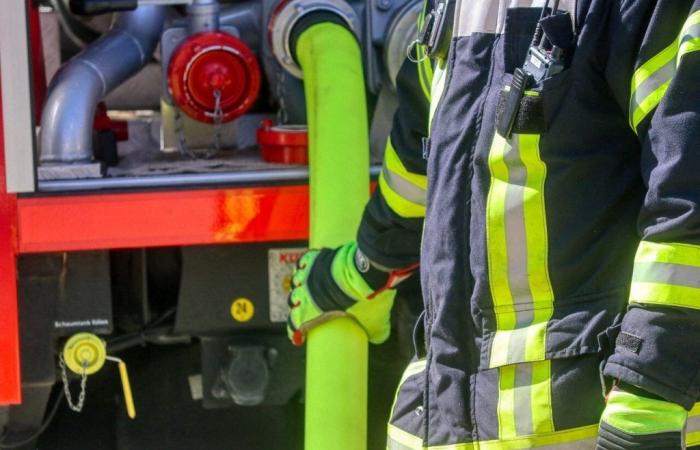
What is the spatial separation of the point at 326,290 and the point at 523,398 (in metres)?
0.71

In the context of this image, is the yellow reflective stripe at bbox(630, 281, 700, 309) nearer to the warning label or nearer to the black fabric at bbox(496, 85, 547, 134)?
the black fabric at bbox(496, 85, 547, 134)

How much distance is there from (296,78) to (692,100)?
1462 millimetres

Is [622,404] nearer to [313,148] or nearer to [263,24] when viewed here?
[313,148]

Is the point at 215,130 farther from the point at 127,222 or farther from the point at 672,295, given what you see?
the point at 672,295

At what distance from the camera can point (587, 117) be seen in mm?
1623

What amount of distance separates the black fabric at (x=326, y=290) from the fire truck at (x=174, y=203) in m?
0.18

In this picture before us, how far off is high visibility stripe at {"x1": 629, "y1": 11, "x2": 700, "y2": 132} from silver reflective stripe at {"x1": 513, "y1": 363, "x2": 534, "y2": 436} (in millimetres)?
387

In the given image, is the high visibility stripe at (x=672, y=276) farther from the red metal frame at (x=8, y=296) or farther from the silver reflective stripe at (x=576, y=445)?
the red metal frame at (x=8, y=296)

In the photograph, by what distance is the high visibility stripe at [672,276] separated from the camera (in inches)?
58.6

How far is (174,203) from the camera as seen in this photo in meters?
2.42

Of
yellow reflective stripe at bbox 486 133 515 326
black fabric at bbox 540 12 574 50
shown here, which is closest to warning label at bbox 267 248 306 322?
yellow reflective stripe at bbox 486 133 515 326

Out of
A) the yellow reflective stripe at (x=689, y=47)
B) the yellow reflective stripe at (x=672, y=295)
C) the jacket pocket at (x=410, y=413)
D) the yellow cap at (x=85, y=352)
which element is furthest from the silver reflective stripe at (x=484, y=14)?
the yellow cap at (x=85, y=352)

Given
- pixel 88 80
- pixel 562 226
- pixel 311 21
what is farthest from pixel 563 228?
pixel 88 80

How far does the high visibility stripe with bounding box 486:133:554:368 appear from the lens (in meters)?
1.64
